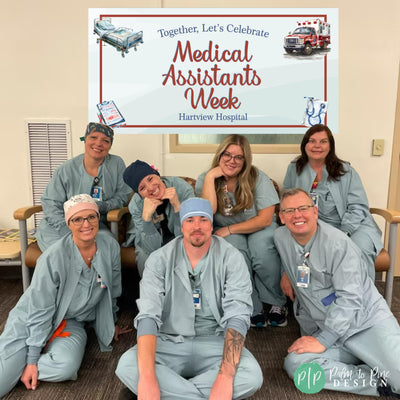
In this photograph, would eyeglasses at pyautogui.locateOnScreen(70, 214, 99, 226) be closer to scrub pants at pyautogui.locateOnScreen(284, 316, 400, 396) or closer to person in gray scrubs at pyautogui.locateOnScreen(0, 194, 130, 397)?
person in gray scrubs at pyautogui.locateOnScreen(0, 194, 130, 397)

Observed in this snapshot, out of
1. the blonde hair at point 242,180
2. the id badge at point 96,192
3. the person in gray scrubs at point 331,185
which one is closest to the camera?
the blonde hair at point 242,180

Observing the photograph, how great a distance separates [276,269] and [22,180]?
2436 millimetres

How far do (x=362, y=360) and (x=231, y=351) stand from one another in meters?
0.76

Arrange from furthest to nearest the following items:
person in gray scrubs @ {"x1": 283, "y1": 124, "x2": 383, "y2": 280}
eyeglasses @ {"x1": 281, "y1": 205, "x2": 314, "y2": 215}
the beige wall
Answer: the beige wall → person in gray scrubs @ {"x1": 283, "y1": 124, "x2": 383, "y2": 280} → eyeglasses @ {"x1": 281, "y1": 205, "x2": 314, "y2": 215}

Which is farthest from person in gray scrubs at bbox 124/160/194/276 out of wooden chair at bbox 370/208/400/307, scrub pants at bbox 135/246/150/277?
wooden chair at bbox 370/208/400/307

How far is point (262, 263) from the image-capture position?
2.61 meters

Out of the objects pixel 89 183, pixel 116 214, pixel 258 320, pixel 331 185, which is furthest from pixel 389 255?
pixel 89 183

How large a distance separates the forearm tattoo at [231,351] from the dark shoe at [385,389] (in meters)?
0.75

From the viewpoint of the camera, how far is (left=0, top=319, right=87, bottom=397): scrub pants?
196 cm

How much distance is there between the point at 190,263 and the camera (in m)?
2.05

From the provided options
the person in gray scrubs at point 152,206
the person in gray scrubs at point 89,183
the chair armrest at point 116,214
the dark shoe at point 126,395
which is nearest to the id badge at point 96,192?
the person in gray scrubs at point 89,183

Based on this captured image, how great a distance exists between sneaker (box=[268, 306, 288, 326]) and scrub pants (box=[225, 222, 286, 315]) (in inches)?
1.5

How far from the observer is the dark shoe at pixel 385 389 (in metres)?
1.94

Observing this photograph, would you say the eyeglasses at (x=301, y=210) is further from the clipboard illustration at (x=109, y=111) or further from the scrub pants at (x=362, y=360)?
the clipboard illustration at (x=109, y=111)
